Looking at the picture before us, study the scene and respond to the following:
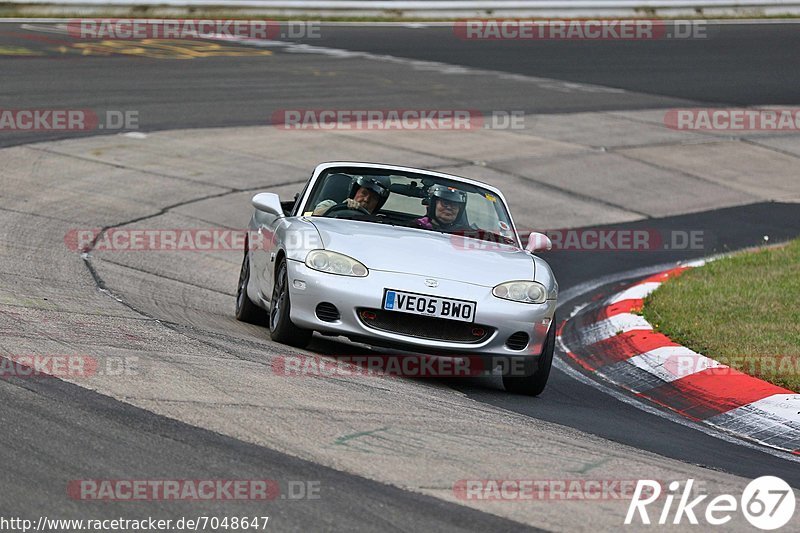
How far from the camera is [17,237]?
11211 mm

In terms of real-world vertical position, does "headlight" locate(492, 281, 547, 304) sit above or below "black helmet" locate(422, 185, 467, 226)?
below

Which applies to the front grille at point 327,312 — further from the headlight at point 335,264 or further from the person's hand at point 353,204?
the person's hand at point 353,204

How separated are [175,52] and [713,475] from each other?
19.6m

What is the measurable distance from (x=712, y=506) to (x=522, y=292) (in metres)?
2.86

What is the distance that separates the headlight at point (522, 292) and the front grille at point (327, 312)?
957mm

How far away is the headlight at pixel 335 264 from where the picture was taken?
25.4 ft

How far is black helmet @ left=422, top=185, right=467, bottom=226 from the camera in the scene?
889cm

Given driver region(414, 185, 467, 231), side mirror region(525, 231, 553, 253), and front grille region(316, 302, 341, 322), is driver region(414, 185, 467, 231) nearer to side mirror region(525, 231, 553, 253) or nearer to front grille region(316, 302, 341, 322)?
side mirror region(525, 231, 553, 253)

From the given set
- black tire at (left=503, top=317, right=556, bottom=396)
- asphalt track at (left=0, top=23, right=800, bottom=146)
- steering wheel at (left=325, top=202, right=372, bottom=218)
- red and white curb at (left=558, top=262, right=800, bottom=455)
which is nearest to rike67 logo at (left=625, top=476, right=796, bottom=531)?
red and white curb at (left=558, top=262, right=800, bottom=455)

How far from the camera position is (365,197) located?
891 centimetres

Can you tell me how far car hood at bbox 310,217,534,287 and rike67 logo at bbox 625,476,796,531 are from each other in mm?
2563

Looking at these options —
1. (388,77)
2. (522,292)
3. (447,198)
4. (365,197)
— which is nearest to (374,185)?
(365,197)

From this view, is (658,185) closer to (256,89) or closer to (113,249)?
(256,89)

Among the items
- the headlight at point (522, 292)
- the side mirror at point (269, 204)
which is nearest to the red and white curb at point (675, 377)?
the headlight at point (522, 292)
